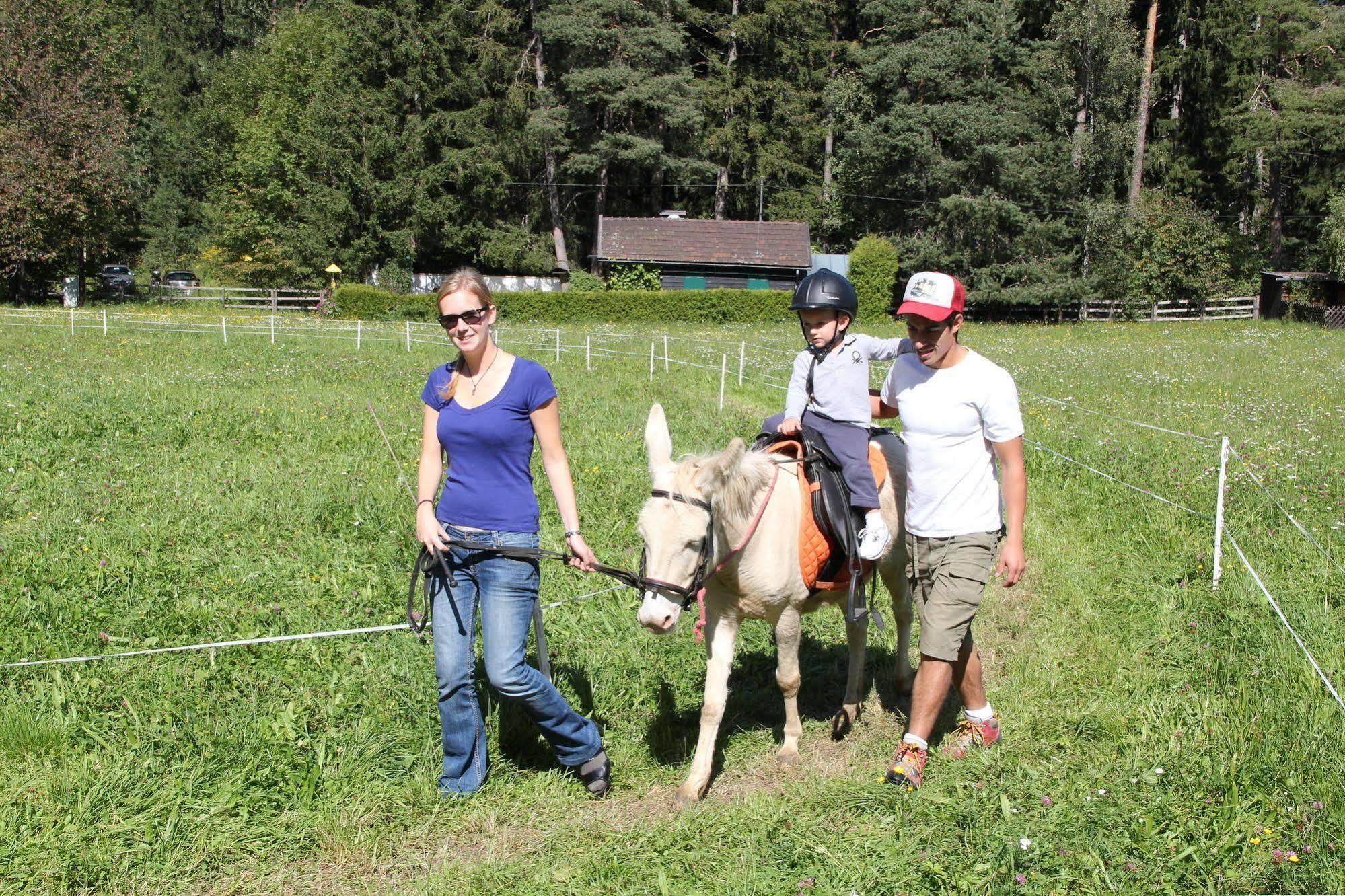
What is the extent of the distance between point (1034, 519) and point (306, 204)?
1817 inches

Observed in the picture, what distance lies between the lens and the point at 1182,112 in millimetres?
50500

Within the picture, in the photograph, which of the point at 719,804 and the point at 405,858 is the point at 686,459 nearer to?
the point at 719,804

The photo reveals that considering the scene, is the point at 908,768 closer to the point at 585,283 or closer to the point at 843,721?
the point at 843,721

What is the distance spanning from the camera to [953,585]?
162 inches

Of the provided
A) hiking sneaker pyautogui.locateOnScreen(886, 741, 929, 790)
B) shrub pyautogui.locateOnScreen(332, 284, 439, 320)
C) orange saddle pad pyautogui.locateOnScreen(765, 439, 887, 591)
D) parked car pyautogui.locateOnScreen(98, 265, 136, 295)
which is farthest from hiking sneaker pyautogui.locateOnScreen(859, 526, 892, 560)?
parked car pyautogui.locateOnScreen(98, 265, 136, 295)

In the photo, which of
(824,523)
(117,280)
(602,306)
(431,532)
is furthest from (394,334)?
(117,280)

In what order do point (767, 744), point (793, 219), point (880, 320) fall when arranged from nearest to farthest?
point (767, 744)
point (880, 320)
point (793, 219)

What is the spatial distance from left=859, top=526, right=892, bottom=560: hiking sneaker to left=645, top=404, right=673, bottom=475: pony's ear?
121 cm

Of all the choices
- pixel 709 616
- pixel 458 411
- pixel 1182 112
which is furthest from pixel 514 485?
pixel 1182 112

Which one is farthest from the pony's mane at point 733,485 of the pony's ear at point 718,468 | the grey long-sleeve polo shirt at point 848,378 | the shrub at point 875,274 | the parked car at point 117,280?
the parked car at point 117,280

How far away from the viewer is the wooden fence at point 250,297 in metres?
45.2

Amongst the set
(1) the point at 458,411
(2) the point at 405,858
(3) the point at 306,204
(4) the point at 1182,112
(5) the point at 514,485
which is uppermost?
(4) the point at 1182,112

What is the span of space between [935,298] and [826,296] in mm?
818

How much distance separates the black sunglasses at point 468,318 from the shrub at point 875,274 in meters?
40.2
